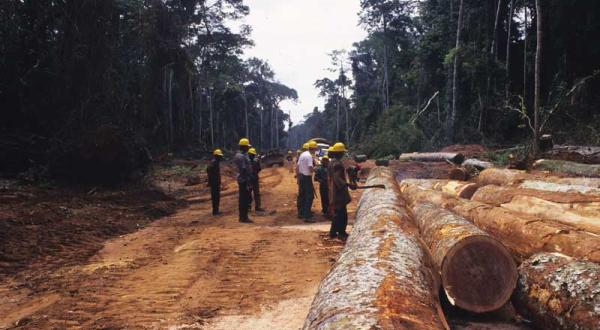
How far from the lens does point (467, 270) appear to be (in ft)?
13.4

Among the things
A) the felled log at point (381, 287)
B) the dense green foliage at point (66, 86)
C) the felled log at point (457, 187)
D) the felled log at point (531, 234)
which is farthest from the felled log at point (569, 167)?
the dense green foliage at point (66, 86)

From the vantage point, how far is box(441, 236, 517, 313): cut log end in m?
4.04

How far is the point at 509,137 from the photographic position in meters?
24.9

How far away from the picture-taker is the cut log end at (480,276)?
4.04 metres

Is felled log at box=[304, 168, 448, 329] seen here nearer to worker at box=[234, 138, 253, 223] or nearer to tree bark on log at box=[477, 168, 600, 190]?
tree bark on log at box=[477, 168, 600, 190]

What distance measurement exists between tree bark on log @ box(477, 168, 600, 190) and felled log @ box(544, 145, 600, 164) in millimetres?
3878

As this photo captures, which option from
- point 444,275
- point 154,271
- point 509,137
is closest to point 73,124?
point 154,271

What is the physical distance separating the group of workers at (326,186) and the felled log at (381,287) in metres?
2.91

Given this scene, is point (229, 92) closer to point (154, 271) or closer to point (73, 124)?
point (73, 124)

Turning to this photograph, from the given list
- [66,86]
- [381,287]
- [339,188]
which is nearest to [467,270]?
[381,287]

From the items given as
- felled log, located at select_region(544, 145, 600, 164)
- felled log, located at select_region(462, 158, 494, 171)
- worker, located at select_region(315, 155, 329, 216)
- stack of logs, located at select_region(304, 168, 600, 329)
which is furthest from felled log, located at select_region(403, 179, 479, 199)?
felled log, located at select_region(544, 145, 600, 164)

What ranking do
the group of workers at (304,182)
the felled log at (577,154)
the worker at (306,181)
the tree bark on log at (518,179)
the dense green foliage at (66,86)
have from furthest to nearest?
1. the dense green foliage at (66,86)
2. the felled log at (577,154)
3. the worker at (306,181)
4. the group of workers at (304,182)
5. the tree bark on log at (518,179)

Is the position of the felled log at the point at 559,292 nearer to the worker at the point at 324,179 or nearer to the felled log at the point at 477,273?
the felled log at the point at 477,273

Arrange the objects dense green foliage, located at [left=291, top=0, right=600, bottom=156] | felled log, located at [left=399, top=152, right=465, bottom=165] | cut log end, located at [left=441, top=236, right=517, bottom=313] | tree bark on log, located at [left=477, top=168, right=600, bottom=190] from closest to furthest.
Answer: cut log end, located at [left=441, top=236, right=517, bottom=313] → tree bark on log, located at [left=477, top=168, right=600, bottom=190] → felled log, located at [left=399, top=152, right=465, bottom=165] → dense green foliage, located at [left=291, top=0, right=600, bottom=156]
